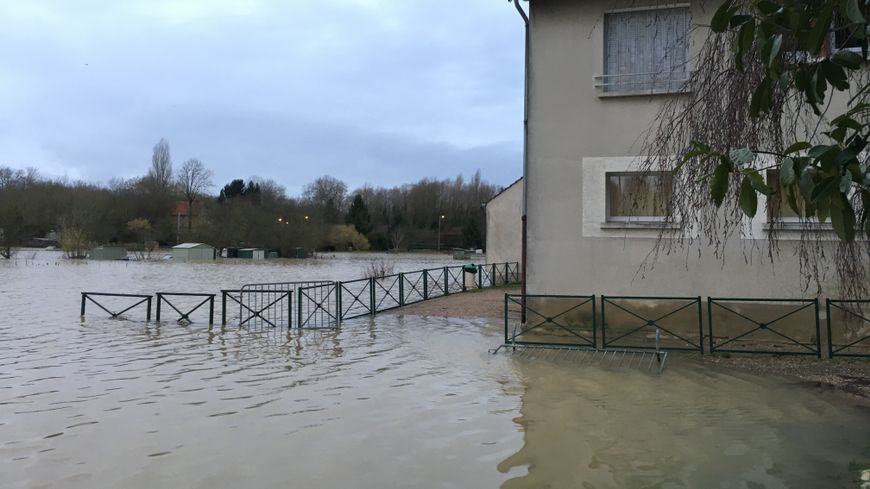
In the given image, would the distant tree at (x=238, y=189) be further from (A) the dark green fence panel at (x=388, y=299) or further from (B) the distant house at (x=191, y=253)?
(A) the dark green fence panel at (x=388, y=299)

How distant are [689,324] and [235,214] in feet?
187

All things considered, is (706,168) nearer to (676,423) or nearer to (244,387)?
(676,423)

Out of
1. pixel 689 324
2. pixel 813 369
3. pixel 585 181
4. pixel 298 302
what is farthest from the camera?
pixel 298 302

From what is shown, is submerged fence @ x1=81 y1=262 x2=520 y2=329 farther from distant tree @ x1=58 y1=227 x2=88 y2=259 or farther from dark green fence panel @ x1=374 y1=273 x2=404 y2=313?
distant tree @ x1=58 y1=227 x2=88 y2=259

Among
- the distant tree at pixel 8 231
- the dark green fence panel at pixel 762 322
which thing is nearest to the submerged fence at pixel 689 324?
the dark green fence panel at pixel 762 322

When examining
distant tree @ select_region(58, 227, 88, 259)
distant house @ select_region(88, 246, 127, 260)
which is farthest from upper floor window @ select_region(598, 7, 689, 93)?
distant tree @ select_region(58, 227, 88, 259)

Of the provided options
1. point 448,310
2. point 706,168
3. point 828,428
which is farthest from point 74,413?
point 448,310

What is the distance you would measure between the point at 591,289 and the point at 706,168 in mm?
6250

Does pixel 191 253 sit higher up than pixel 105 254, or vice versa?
pixel 191 253

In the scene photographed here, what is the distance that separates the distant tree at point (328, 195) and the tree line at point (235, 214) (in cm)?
16

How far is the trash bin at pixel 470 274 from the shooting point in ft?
72.5

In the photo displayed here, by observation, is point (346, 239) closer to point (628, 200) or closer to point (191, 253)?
point (191, 253)

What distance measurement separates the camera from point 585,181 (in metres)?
10.9

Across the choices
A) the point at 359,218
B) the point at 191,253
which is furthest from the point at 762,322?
the point at 359,218
